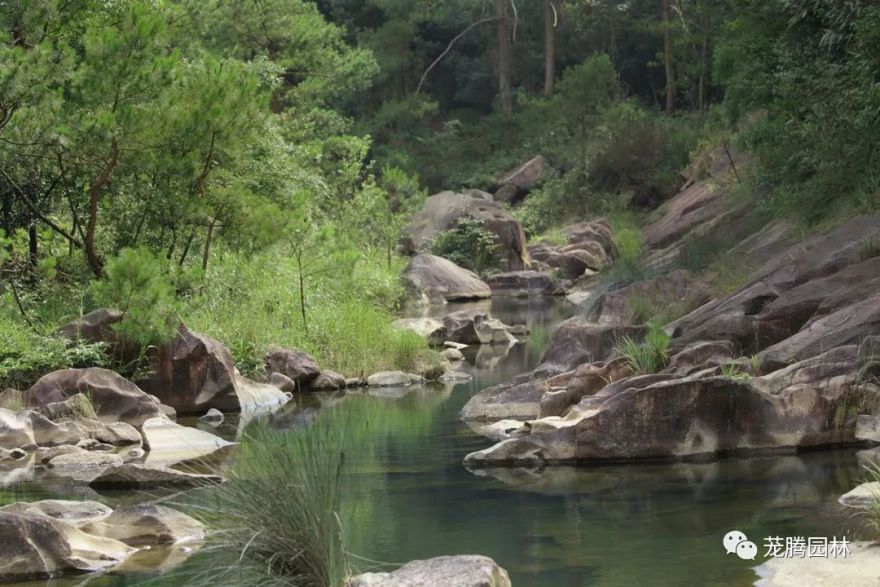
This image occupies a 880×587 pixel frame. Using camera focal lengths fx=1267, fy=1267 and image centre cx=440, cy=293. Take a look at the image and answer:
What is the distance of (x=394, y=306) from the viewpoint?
25.4m

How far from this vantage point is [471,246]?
117 ft

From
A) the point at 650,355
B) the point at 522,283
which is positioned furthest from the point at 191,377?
the point at 522,283

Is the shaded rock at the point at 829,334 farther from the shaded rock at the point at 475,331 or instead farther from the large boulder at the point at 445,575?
the shaded rock at the point at 475,331

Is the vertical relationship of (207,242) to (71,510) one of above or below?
above

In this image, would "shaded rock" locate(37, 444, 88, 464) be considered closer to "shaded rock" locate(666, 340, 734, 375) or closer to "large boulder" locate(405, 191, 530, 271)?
"shaded rock" locate(666, 340, 734, 375)

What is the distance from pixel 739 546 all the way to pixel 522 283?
25.5 meters

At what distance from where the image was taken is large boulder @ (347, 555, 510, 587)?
610 centimetres

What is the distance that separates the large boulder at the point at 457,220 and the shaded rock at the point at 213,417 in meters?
21.8

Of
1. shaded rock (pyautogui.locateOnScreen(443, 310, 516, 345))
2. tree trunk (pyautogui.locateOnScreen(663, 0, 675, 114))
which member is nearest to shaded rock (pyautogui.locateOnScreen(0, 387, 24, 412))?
shaded rock (pyautogui.locateOnScreen(443, 310, 516, 345))

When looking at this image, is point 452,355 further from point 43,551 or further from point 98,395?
point 43,551

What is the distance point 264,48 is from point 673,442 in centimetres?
2248

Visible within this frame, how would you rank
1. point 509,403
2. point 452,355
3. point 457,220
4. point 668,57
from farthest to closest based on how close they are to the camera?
point 668,57
point 457,220
point 452,355
point 509,403

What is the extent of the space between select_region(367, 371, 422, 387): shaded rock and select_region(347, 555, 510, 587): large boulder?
11.0 metres

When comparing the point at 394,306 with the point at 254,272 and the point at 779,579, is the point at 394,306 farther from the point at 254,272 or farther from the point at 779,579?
the point at 779,579
